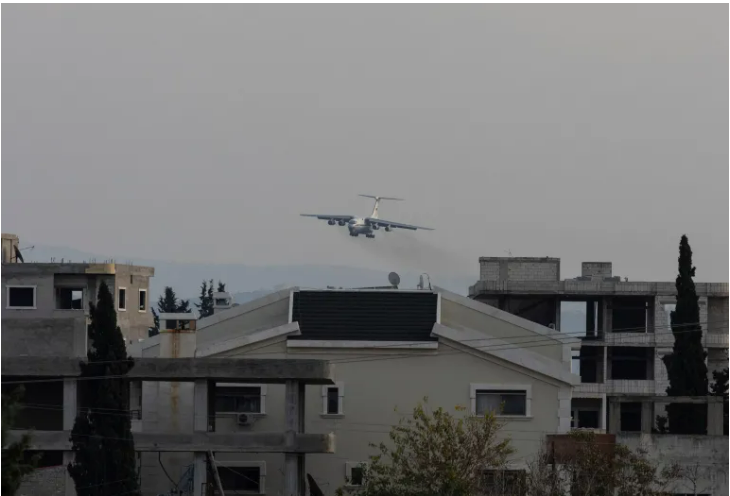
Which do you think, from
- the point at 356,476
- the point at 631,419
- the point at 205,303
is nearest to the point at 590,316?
the point at 631,419

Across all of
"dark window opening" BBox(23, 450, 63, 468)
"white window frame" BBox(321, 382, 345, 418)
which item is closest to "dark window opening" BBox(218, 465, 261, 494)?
"white window frame" BBox(321, 382, 345, 418)

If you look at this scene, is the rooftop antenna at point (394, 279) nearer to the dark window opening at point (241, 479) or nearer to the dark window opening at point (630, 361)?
the dark window opening at point (241, 479)

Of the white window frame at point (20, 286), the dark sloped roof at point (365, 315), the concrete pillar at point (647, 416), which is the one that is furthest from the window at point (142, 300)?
the dark sloped roof at point (365, 315)

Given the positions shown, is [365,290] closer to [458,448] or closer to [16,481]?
[458,448]

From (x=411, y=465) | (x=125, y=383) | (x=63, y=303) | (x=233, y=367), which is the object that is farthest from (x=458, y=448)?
(x=63, y=303)

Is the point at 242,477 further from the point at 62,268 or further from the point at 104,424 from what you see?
the point at 62,268

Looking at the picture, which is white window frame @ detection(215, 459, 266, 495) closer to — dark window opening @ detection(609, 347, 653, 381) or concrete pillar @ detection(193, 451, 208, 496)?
concrete pillar @ detection(193, 451, 208, 496)
